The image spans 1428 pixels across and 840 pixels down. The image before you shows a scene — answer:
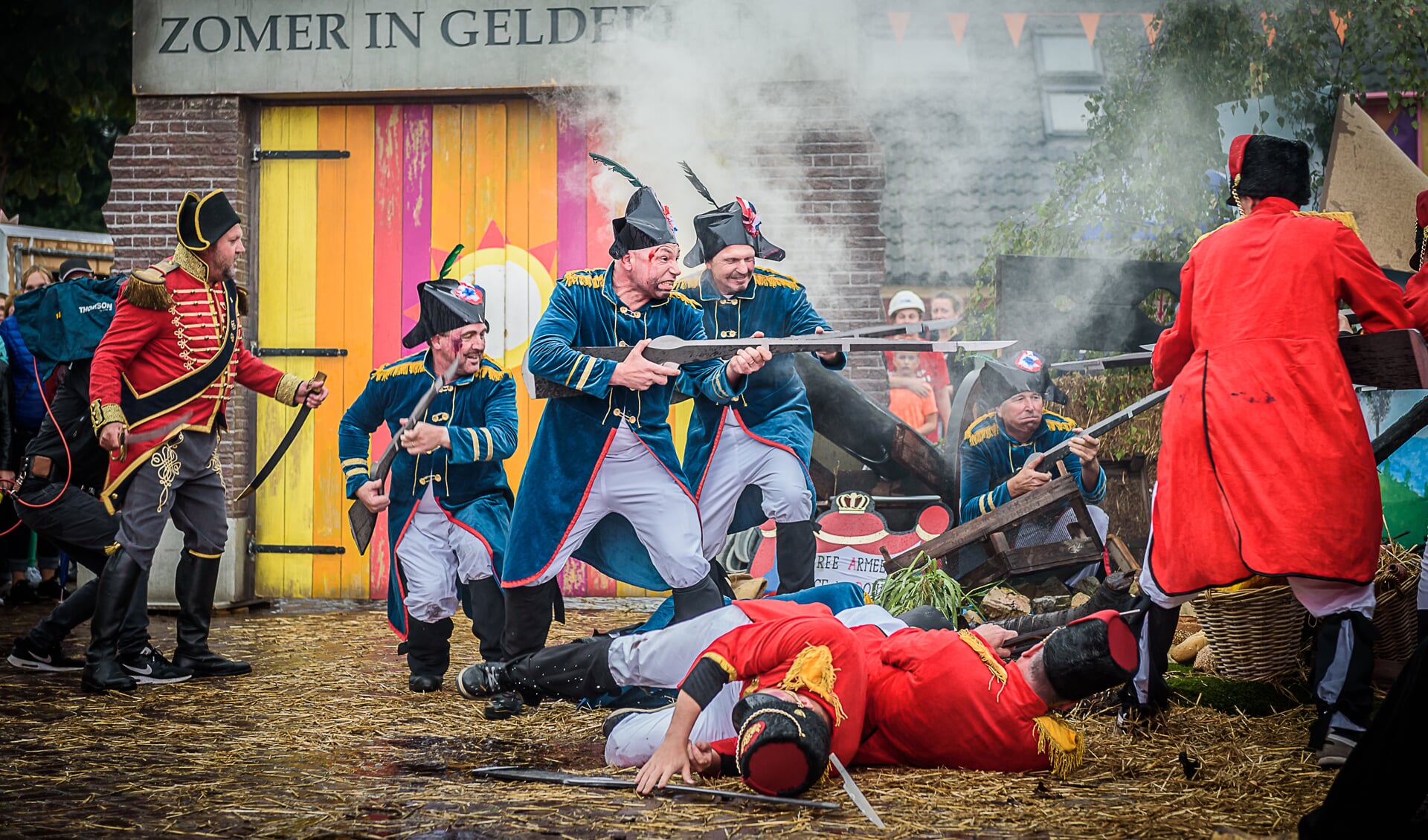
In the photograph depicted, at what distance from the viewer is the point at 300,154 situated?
8.51m

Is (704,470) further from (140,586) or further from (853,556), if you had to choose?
(140,586)

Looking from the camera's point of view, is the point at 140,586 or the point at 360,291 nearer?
the point at 140,586

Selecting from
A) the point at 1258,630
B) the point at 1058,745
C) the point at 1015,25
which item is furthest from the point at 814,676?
the point at 1015,25

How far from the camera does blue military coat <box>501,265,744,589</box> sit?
524 centimetres

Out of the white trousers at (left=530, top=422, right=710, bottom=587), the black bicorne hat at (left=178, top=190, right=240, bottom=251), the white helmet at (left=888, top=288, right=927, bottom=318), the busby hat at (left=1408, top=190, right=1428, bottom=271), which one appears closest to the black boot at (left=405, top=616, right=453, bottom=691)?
the white trousers at (left=530, top=422, right=710, bottom=587)

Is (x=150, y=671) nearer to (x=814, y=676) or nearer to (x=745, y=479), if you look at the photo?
(x=745, y=479)

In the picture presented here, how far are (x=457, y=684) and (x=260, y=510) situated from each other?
3.72m

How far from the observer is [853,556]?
698 cm

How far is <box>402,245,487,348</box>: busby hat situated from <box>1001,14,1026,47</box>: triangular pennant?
4.67 metres

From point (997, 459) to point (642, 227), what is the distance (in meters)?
2.60

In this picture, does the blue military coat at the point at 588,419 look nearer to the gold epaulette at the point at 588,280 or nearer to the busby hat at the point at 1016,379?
the gold epaulette at the point at 588,280

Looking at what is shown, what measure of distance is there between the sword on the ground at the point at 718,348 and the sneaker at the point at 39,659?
2.80 m

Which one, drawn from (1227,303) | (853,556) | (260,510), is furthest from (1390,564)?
(260,510)

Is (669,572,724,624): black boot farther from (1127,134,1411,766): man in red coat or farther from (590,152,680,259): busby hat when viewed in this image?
(1127,134,1411,766): man in red coat
